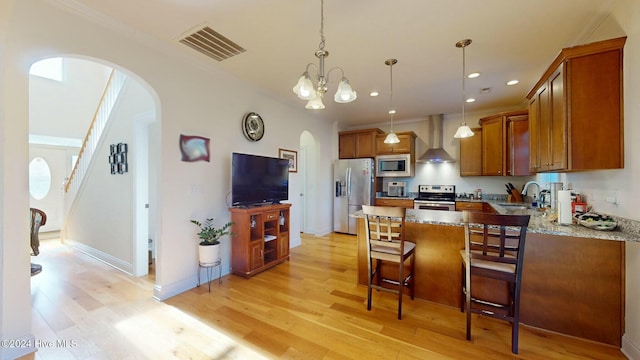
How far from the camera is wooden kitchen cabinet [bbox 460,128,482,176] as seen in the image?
4.67 metres

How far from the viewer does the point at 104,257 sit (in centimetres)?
365

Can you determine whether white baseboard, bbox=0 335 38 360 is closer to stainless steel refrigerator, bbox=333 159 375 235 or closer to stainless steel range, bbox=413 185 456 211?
stainless steel refrigerator, bbox=333 159 375 235

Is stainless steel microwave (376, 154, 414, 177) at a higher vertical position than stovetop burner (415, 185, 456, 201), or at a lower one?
higher

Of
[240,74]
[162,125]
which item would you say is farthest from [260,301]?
[240,74]

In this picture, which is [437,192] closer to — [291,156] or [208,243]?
[291,156]

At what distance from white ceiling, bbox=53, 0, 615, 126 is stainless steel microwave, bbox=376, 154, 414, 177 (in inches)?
79.2

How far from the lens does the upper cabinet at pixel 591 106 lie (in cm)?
181

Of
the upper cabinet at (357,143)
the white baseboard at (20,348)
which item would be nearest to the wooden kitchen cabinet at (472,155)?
the upper cabinet at (357,143)

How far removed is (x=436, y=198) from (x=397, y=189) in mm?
868

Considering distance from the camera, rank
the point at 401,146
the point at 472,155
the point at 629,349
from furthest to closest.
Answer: the point at 401,146, the point at 472,155, the point at 629,349

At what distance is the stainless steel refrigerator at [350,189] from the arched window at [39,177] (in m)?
7.01

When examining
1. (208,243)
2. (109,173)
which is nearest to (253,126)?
(208,243)

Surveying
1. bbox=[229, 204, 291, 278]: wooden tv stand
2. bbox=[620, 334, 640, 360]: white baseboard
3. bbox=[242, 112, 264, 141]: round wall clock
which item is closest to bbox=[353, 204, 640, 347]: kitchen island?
bbox=[620, 334, 640, 360]: white baseboard

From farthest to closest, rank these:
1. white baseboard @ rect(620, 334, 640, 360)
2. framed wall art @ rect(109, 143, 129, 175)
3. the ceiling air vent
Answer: framed wall art @ rect(109, 143, 129, 175), the ceiling air vent, white baseboard @ rect(620, 334, 640, 360)
